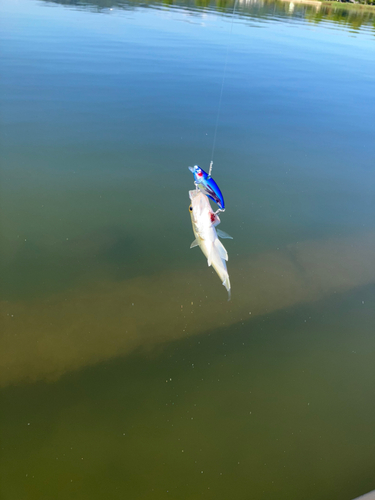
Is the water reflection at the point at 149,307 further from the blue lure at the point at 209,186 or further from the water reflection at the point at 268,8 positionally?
the water reflection at the point at 268,8

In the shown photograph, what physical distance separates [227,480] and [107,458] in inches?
51.5

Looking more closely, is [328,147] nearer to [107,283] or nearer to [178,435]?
[107,283]

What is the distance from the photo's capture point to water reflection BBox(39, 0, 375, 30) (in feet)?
103

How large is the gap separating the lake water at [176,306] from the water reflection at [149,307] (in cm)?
2

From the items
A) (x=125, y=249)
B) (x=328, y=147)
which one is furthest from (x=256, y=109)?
(x=125, y=249)

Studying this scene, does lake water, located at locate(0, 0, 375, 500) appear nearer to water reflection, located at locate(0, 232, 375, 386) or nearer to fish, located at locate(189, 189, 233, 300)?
water reflection, located at locate(0, 232, 375, 386)

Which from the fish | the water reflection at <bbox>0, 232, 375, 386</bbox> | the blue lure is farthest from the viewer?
the water reflection at <bbox>0, 232, 375, 386</bbox>

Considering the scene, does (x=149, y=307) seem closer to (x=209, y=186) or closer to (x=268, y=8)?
(x=209, y=186)

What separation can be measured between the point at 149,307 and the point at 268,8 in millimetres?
52429

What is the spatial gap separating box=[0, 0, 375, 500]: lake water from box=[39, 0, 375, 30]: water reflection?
983 inches

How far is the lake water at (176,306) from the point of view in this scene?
12.4 feet

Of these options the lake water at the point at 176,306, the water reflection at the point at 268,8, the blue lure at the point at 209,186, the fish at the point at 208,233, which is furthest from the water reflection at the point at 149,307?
the water reflection at the point at 268,8

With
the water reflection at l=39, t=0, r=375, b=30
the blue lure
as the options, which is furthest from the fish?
the water reflection at l=39, t=0, r=375, b=30

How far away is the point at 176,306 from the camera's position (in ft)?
17.0
